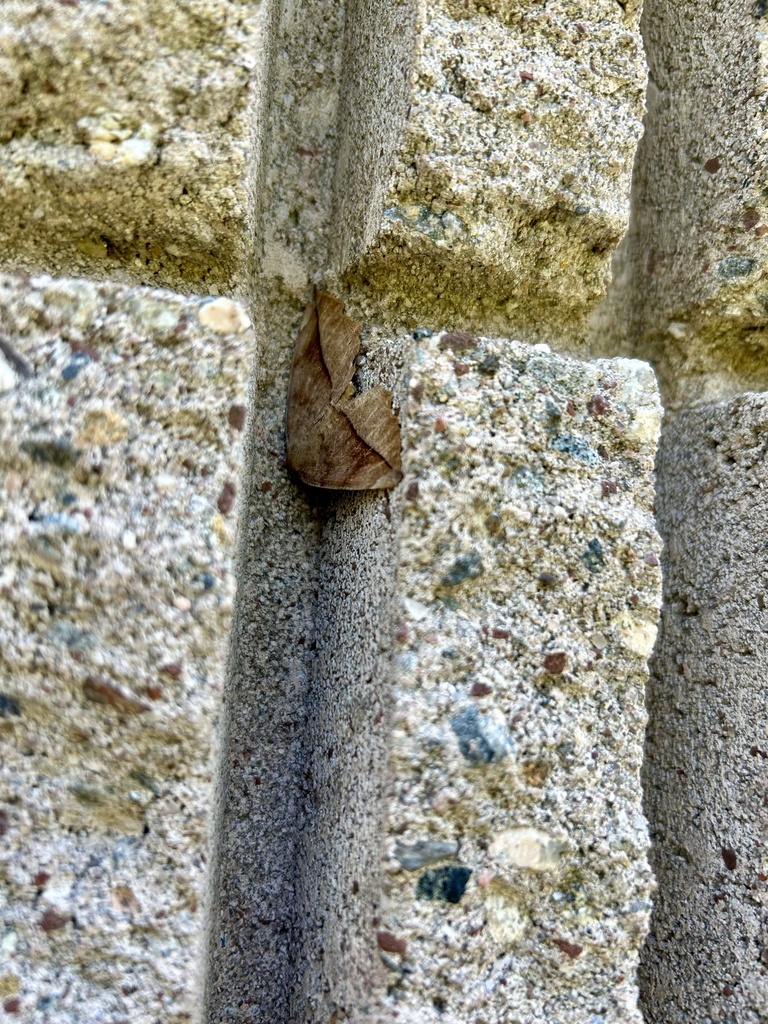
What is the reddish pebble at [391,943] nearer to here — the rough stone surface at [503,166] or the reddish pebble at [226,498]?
the reddish pebble at [226,498]

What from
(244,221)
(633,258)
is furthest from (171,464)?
(633,258)

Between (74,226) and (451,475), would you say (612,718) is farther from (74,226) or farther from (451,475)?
(74,226)

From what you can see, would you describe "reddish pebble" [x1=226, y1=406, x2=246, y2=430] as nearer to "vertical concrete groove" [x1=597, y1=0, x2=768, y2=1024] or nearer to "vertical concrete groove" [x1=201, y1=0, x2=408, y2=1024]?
"vertical concrete groove" [x1=201, y1=0, x2=408, y2=1024]

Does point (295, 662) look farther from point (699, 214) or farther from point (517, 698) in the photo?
point (699, 214)

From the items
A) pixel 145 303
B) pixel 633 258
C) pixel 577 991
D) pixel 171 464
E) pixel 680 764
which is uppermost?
pixel 633 258

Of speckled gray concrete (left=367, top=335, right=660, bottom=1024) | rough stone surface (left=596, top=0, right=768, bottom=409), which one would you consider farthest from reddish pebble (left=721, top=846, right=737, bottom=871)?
→ rough stone surface (left=596, top=0, right=768, bottom=409)
